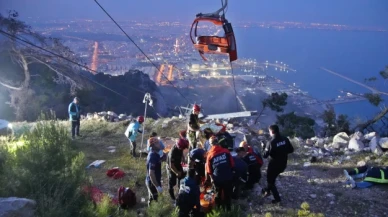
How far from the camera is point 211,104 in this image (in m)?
55.0

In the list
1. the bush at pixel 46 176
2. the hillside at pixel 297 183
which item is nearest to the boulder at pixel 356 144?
the hillside at pixel 297 183

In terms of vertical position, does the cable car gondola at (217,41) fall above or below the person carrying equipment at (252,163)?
above

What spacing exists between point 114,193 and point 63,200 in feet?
8.58

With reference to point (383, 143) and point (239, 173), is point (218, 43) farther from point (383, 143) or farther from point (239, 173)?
point (383, 143)

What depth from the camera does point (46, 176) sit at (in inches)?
269

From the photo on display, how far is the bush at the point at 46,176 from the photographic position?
6.13 meters

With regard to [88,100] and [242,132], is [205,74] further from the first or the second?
[242,132]

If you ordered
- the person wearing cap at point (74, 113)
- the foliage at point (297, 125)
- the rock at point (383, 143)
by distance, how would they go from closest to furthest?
1. the rock at point (383, 143)
2. the person wearing cap at point (74, 113)
3. the foliage at point (297, 125)

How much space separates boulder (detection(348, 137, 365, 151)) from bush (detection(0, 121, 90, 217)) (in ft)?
31.9

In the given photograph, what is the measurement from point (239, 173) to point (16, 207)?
4508 mm

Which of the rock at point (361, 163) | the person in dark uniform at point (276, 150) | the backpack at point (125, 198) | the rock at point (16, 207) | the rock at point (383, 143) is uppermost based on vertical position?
the person in dark uniform at point (276, 150)

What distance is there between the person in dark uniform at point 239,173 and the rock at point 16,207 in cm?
409

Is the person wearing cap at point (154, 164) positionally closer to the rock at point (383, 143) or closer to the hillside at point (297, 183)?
the hillside at point (297, 183)

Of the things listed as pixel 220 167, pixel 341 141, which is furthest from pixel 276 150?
pixel 341 141
